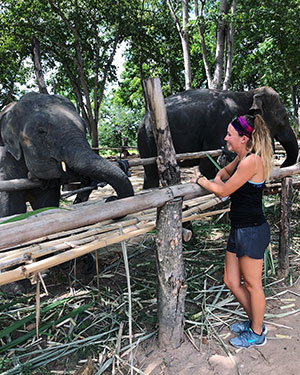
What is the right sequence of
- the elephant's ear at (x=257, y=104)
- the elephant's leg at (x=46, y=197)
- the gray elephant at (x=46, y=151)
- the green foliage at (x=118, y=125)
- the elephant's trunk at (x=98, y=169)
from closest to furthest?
the elephant's trunk at (x=98, y=169) → the gray elephant at (x=46, y=151) → the elephant's leg at (x=46, y=197) → the elephant's ear at (x=257, y=104) → the green foliage at (x=118, y=125)

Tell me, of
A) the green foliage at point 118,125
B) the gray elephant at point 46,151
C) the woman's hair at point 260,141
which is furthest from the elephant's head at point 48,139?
the green foliage at point 118,125

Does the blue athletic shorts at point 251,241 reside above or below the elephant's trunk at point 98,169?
below

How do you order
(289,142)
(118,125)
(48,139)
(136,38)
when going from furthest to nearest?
(118,125) → (136,38) → (289,142) → (48,139)

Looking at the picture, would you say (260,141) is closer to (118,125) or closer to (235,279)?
(235,279)

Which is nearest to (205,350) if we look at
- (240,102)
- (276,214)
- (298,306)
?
(298,306)

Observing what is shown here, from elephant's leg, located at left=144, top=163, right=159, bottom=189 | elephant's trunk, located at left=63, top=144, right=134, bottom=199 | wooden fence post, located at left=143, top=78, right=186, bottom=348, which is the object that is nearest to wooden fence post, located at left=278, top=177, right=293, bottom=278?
wooden fence post, located at left=143, top=78, right=186, bottom=348

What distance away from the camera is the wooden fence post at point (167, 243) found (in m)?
1.95

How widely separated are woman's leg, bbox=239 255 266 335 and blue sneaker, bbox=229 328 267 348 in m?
0.03

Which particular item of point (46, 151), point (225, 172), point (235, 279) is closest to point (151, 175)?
point (46, 151)

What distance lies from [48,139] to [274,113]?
3380 millimetres

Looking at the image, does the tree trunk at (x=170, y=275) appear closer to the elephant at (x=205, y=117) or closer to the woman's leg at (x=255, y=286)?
the woman's leg at (x=255, y=286)

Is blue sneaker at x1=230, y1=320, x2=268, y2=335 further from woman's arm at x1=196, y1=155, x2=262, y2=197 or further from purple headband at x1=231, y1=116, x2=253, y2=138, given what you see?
purple headband at x1=231, y1=116, x2=253, y2=138

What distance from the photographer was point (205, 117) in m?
4.50

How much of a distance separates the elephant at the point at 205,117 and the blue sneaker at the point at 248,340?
2.62 m
